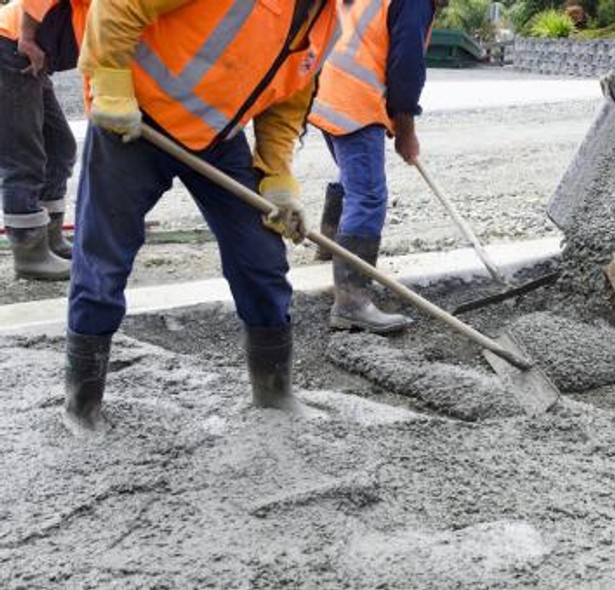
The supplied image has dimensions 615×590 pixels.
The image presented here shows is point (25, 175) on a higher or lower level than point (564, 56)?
higher

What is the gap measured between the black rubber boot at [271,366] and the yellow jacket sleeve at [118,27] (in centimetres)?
95

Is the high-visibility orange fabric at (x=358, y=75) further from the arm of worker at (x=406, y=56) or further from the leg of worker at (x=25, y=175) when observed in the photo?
the leg of worker at (x=25, y=175)

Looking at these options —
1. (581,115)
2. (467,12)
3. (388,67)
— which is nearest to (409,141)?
(388,67)

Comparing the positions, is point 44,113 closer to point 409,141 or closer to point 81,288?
point 409,141

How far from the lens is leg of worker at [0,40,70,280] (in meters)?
4.80

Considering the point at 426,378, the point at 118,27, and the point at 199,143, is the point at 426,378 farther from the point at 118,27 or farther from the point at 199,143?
the point at 118,27

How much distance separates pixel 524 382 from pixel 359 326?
816 millimetres

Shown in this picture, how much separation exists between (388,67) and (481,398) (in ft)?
4.80

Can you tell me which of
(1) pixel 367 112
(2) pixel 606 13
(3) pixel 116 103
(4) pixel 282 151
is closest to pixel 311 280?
(1) pixel 367 112

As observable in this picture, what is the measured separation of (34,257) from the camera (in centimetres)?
486

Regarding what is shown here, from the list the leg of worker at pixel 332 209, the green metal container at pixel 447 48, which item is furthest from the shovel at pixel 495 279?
the green metal container at pixel 447 48

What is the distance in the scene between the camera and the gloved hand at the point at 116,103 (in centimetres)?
276

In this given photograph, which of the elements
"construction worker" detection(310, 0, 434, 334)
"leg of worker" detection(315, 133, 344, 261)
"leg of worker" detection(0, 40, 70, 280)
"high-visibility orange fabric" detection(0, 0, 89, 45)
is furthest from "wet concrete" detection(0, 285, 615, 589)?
"leg of worker" detection(315, 133, 344, 261)

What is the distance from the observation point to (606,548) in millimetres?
2586
